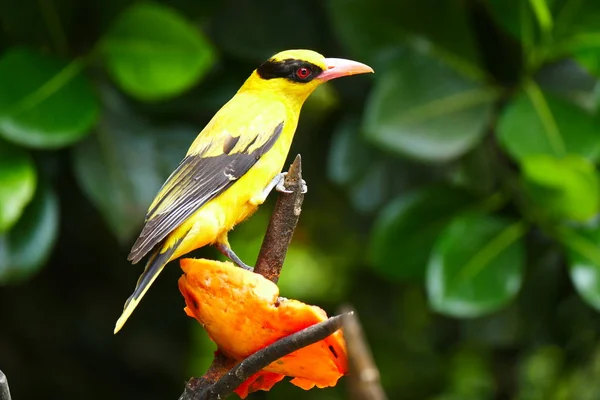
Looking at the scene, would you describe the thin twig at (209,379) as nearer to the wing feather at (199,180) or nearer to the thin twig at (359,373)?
the wing feather at (199,180)

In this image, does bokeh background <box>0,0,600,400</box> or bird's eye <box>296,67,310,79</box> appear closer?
bird's eye <box>296,67,310,79</box>

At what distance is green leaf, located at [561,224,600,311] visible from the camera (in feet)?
8.41

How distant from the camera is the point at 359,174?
113 inches

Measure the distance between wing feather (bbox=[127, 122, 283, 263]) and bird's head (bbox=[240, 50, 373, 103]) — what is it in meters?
0.09

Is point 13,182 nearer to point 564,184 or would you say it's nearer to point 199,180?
point 199,180

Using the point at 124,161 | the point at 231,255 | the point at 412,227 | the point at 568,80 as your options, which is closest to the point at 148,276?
the point at 231,255

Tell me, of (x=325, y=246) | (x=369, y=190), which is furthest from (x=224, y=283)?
(x=325, y=246)

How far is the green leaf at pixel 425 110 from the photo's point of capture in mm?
2535

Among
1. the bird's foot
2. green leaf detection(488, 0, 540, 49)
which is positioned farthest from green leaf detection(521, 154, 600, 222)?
the bird's foot

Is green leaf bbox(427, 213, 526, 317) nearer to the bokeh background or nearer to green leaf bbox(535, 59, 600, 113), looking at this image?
the bokeh background

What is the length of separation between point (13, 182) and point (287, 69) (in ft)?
3.89

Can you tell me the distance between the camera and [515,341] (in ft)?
10.2

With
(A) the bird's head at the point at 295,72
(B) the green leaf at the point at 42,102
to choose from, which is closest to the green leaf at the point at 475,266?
(B) the green leaf at the point at 42,102

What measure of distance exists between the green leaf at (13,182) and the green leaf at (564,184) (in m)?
1.30
